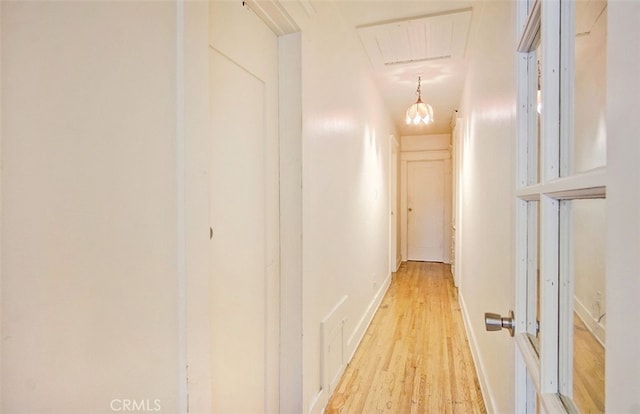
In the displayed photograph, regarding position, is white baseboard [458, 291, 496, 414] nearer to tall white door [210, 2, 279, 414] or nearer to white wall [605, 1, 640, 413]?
tall white door [210, 2, 279, 414]

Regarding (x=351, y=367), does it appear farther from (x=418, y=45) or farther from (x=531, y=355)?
(x=418, y=45)

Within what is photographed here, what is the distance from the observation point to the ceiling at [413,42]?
217 cm

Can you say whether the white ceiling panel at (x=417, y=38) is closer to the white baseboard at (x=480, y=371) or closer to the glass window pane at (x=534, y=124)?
the glass window pane at (x=534, y=124)

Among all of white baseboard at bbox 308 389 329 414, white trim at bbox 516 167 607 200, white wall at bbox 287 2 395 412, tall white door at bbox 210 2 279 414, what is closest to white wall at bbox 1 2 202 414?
tall white door at bbox 210 2 279 414

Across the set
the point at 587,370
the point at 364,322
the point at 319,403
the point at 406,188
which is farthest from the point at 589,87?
the point at 406,188

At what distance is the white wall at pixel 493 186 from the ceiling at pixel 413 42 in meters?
0.17

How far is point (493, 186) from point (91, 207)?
1.80 m

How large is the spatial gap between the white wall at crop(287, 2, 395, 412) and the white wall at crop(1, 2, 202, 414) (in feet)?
3.05

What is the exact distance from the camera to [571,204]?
577 millimetres

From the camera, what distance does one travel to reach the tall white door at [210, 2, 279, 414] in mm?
1119

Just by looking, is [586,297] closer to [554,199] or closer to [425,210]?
[554,199]

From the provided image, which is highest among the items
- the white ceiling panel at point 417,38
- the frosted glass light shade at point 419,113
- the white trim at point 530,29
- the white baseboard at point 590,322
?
the white ceiling panel at point 417,38

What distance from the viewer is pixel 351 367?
244 cm

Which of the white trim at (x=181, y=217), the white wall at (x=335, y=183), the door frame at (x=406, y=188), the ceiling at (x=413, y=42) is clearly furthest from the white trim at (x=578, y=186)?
the door frame at (x=406, y=188)
